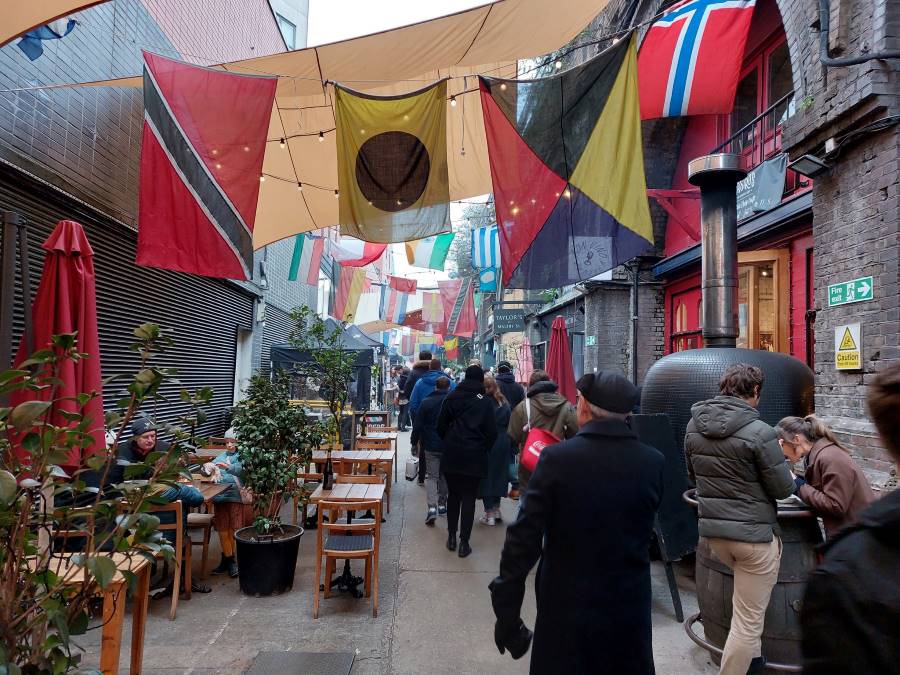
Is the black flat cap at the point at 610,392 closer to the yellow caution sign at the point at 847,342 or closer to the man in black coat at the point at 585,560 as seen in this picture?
the man in black coat at the point at 585,560

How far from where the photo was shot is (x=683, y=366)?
18.2ft

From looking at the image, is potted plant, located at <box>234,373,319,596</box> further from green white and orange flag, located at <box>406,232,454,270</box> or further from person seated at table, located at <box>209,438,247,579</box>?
green white and orange flag, located at <box>406,232,454,270</box>

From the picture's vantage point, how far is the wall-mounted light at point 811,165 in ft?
17.3

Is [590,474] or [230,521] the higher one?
[590,474]

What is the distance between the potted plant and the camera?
16.0 feet

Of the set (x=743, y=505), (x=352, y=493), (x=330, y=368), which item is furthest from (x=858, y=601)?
(x=330, y=368)

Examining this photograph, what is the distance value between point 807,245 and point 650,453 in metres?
6.45

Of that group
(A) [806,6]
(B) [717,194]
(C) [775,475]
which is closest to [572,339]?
(B) [717,194]

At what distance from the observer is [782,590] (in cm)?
336

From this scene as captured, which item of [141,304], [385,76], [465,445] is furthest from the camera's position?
[141,304]

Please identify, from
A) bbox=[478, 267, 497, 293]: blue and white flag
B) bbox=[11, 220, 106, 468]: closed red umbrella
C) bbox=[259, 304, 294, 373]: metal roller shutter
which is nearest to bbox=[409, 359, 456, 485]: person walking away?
bbox=[259, 304, 294, 373]: metal roller shutter

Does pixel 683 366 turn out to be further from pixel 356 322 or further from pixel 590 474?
pixel 356 322

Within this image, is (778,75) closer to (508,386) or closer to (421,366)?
(508,386)

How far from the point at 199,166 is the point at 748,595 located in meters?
5.45
